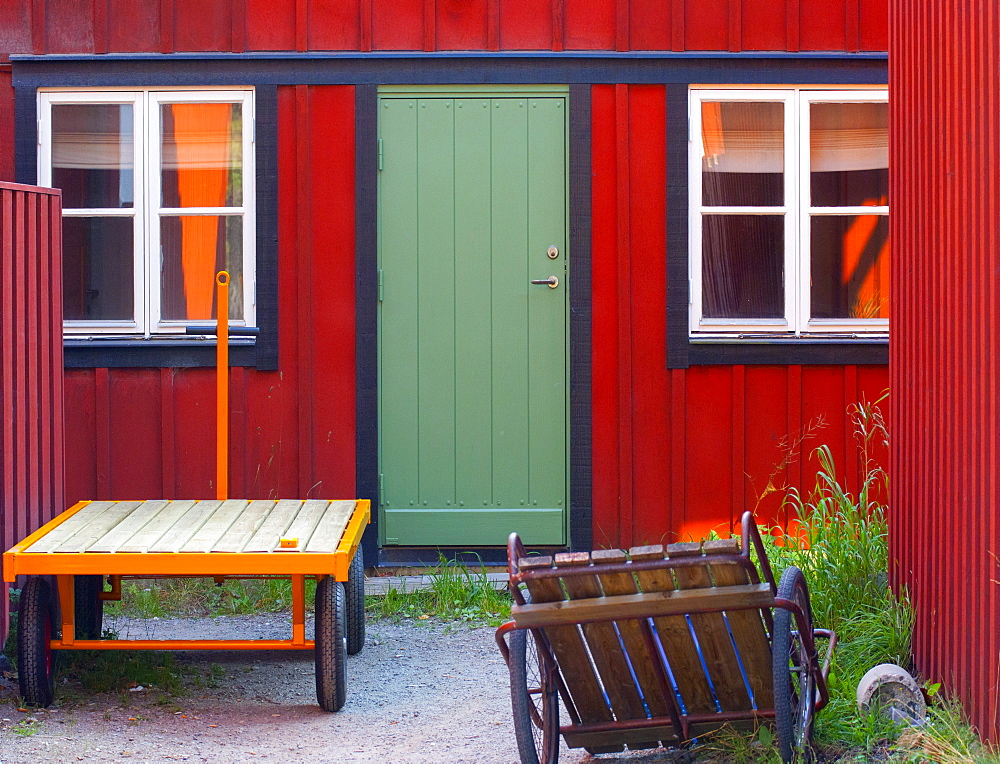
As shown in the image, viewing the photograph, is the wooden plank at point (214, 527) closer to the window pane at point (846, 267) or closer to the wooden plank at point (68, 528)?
the wooden plank at point (68, 528)

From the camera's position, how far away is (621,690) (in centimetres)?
313

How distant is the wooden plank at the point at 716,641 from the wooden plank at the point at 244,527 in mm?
1669

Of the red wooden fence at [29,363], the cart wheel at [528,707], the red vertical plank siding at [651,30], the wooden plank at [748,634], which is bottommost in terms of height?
the cart wheel at [528,707]

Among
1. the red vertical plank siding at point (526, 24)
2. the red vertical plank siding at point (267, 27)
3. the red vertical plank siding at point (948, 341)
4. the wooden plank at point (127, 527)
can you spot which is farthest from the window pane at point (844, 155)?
the wooden plank at point (127, 527)

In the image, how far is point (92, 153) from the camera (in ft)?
20.0

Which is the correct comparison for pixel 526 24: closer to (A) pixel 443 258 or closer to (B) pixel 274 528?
(A) pixel 443 258

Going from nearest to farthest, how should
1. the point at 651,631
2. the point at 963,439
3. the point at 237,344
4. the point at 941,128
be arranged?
the point at 651,631
the point at 963,439
the point at 941,128
the point at 237,344

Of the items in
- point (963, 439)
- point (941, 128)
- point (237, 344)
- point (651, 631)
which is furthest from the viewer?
point (237, 344)

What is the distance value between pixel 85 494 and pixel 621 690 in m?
3.92

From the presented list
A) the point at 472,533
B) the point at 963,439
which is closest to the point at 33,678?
the point at 472,533

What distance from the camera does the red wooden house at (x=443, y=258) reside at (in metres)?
5.97

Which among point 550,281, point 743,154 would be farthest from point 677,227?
point 550,281

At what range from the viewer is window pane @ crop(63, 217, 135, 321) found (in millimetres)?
6059

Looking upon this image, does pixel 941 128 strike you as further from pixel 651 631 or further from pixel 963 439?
pixel 651 631
